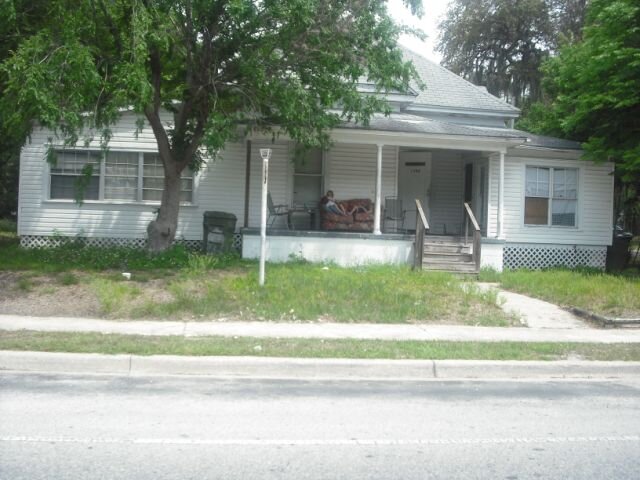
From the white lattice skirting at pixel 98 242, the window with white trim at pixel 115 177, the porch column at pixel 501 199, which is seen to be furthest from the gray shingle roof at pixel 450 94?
the window with white trim at pixel 115 177

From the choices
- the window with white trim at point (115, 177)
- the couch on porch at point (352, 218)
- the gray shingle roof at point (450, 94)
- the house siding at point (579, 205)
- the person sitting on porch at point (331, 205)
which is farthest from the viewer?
the gray shingle roof at point (450, 94)

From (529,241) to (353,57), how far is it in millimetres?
8587

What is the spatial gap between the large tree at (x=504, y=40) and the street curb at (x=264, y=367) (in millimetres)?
31765

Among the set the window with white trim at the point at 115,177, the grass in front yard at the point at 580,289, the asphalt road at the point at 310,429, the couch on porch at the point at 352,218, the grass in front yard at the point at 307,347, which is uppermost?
the window with white trim at the point at 115,177

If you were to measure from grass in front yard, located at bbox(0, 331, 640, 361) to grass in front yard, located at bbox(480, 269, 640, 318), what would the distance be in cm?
284

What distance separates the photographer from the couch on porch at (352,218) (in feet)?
60.1

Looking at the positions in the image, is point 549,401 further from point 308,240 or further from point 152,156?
point 152,156

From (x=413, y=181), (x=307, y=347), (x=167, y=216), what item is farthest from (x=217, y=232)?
(x=307, y=347)

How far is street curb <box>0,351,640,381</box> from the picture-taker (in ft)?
27.7

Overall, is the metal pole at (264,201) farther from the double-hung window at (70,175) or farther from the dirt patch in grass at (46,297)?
the double-hung window at (70,175)

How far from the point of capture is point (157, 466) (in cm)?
508

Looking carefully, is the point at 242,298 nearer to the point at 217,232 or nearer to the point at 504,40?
the point at 217,232

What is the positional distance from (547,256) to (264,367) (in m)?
13.7

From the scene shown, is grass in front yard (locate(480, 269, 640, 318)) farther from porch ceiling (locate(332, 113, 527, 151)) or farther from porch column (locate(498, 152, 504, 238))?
porch ceiling (locate(332, 113, 527, 151))
